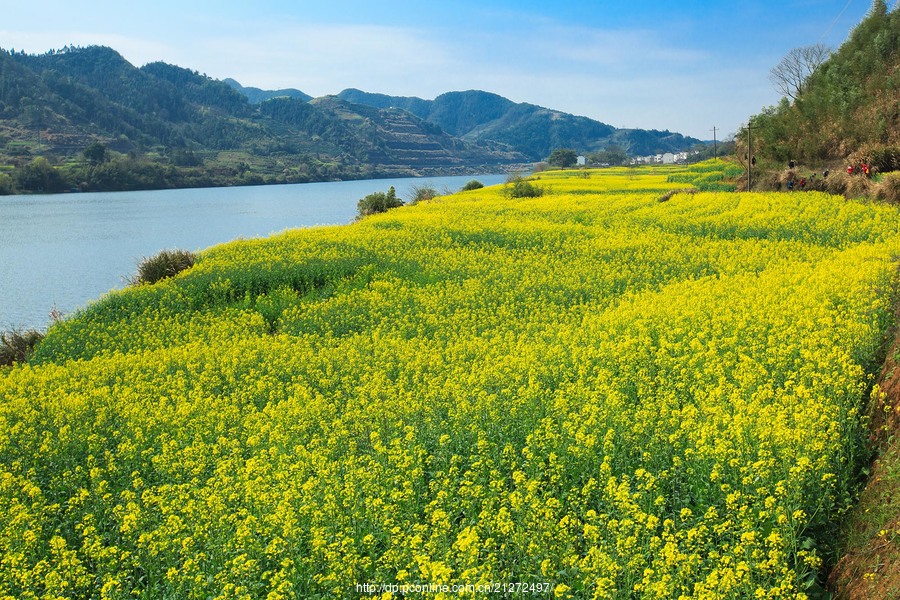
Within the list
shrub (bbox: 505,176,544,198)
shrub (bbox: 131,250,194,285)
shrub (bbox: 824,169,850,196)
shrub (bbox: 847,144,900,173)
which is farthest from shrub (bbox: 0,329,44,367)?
shrub (bbox: 847,144,900,173)

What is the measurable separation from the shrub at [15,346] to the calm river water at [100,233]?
3643 mm

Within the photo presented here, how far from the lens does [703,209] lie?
111 feet

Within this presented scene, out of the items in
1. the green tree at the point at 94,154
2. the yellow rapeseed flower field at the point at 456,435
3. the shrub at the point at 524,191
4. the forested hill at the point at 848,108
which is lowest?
the yellow rapeseed flower field at the point at 456,435

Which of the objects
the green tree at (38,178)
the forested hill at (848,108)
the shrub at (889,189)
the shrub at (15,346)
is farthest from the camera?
the green tree at (38,178)

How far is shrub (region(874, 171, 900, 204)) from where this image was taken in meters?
29.5

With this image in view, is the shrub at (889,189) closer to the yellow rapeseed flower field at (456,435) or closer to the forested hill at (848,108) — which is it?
the yellow rapeseed flower field at (456,435)

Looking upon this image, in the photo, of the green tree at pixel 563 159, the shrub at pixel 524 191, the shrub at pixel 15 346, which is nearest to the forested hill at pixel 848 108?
the shrub at pixel 524 191

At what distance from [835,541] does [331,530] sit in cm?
530

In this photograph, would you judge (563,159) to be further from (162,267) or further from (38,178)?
(162,267)

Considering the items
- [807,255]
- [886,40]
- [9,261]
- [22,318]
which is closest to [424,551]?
[807,255]

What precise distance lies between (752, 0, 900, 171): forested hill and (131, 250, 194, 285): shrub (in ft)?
152

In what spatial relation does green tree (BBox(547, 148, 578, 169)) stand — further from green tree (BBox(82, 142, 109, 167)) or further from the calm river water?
green tree (BBox(82, 142, 109, 167))

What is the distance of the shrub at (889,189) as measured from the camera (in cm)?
2952

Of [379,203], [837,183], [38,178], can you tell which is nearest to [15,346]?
[379,203]
